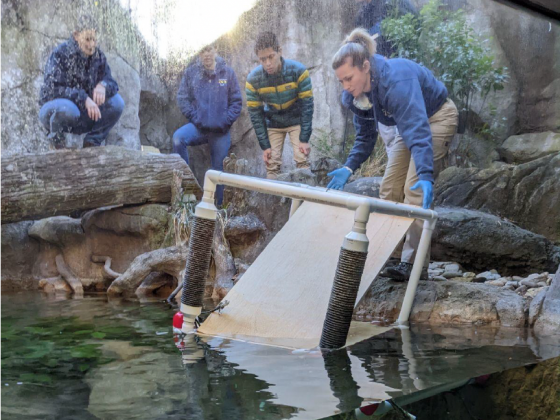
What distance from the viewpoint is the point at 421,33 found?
482 cm

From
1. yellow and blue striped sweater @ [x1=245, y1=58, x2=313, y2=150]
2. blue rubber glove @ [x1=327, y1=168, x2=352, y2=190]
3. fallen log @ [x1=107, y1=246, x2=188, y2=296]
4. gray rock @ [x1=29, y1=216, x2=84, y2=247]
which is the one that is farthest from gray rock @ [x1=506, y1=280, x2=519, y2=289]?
gray rock @ [x1=29, y1=216, x2=84, y2=247]

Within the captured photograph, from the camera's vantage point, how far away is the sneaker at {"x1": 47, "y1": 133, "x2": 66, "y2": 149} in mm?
3668

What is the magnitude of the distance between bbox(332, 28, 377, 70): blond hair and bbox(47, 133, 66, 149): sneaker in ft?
6.38

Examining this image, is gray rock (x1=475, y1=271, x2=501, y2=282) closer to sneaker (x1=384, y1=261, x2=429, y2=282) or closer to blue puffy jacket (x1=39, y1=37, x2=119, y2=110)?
sneaker (x1=384, y1=261, x2=429, y2=282)

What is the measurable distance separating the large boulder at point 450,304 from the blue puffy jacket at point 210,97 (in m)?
1.54

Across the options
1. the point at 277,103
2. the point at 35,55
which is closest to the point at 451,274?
the point at 277,103

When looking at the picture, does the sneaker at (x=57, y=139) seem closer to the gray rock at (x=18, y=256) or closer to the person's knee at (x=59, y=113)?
the person's knee at (x=59, y=113)

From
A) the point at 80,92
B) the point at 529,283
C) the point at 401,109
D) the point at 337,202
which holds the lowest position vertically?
the point at 529,283

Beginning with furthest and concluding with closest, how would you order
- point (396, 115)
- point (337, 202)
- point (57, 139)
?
point (396, 115), point (57, 139), point (337, 202)

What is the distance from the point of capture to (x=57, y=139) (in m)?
3.70

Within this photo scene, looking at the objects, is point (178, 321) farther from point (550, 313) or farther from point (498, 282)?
point (498, 282)

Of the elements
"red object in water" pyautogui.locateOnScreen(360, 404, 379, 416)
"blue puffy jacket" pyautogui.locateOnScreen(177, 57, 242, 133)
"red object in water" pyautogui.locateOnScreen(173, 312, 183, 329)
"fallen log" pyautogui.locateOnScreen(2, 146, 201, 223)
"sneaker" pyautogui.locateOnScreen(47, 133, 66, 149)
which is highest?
"blue puffy jacket" pyautogui.locateOnScreen(177, 57, 242, 133)

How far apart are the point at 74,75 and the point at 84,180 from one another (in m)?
0.64

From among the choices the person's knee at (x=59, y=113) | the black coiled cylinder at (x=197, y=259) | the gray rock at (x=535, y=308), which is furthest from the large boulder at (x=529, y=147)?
the person's knee at (x=59, y=113)
